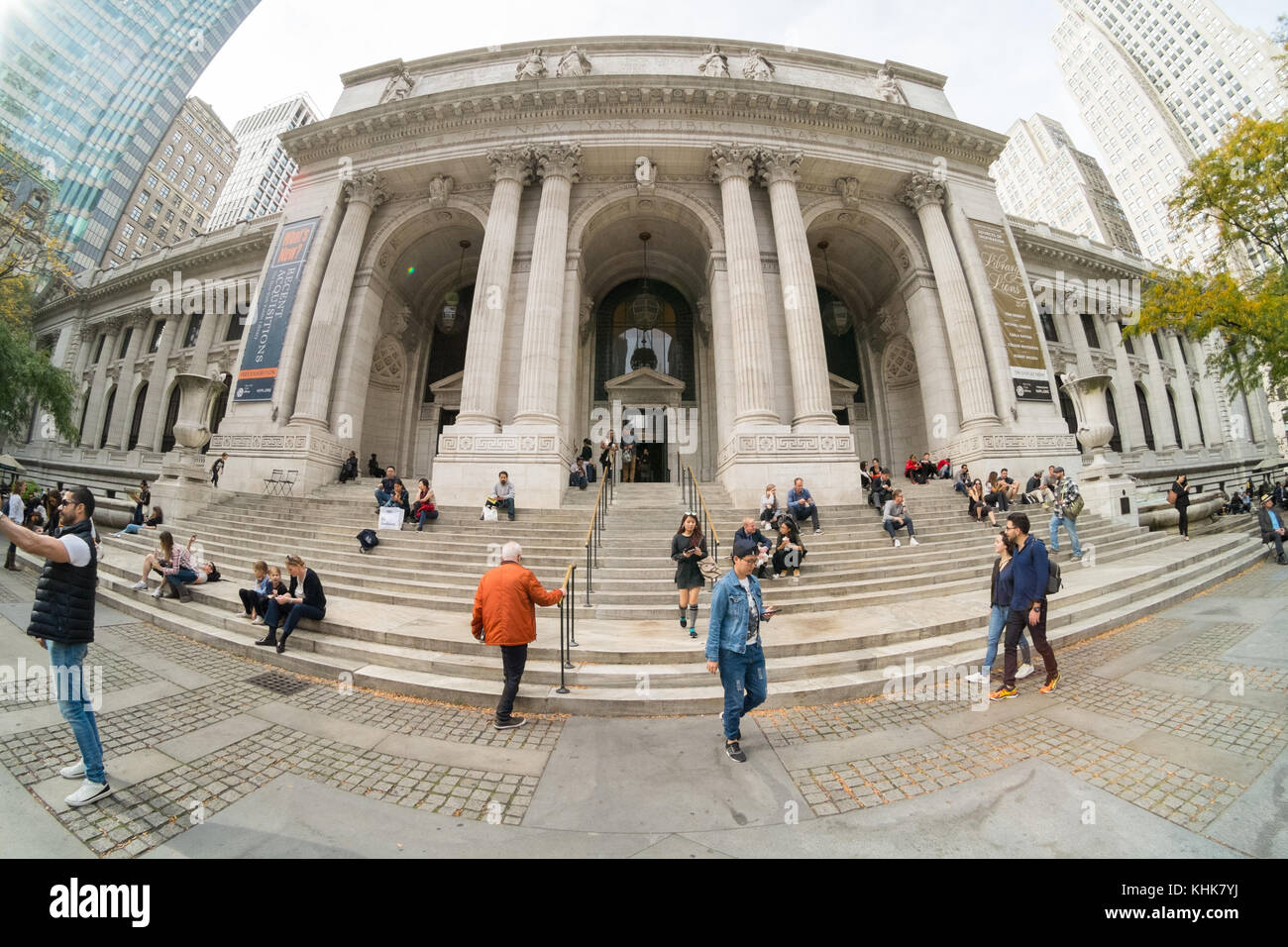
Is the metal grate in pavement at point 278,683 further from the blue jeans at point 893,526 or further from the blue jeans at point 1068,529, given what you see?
the blue jeans at point 1068,529

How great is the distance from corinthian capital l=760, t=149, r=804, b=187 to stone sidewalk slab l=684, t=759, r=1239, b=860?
1808 cm

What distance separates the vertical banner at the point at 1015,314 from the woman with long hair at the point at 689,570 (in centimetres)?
1551

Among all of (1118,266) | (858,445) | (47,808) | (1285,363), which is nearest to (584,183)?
(858,445)

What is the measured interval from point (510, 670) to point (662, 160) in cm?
1835

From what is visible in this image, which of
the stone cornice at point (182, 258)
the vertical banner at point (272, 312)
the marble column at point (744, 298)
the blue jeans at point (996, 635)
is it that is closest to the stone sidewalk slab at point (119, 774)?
the blue jeans at point (996, 635)

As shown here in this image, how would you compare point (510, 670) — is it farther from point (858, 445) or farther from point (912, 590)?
point (858, 445)

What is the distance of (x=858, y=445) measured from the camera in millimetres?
21750

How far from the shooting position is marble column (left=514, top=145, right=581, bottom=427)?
44.5 feet

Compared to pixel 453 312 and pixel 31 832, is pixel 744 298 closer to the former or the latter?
pixel 453 312

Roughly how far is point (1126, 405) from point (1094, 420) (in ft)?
63.3

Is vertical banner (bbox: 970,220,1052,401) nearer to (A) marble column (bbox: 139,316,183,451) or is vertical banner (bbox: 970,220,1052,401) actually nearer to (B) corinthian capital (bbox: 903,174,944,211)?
(B) corinthian capital (bbox: 903,174,944,211)

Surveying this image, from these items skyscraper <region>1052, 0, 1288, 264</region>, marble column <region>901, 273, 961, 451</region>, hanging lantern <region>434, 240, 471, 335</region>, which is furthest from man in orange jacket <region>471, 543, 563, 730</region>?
skyscraper <region>1052, 0, 1288, 264</region>

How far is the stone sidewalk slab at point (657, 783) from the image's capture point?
2738 millimetres

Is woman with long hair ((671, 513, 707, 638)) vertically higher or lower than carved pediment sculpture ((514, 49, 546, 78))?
lower
